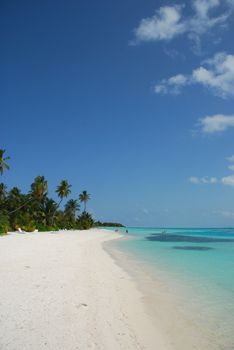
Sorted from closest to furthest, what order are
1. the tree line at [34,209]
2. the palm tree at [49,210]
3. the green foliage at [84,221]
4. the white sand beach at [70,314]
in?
the white sand beach at [70,314] < the tree line at [34,209] < the palm tree at [49,210] < the green foliage at [84,221]

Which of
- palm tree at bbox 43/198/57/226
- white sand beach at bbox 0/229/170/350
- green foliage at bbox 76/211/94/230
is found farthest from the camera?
green foliage at bbox 76/211/94/230

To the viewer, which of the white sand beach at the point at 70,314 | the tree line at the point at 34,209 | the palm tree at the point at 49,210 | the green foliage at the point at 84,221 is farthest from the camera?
the green foliage at the point at 84,221

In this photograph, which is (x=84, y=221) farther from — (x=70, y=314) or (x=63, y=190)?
(x=70, y=314)

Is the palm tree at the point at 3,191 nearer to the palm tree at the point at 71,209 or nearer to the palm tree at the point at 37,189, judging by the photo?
the palm tree at the point at 37,189

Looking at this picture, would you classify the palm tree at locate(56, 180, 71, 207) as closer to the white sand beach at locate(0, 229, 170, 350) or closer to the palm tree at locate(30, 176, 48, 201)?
the palm tree at locate(30, 176, 48, 201)

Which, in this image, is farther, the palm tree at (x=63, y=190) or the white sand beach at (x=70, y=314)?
the palm tree at (x=63, y=190)

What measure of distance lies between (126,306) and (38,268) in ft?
14.6

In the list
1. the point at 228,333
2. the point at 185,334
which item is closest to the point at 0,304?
the point at 185,334

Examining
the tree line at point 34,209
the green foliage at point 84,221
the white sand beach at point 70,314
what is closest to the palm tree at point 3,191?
the tree line at point 34,209

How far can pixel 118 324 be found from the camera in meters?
6.03

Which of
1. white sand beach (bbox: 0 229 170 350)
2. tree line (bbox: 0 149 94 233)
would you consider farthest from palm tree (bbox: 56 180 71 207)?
white sand beach (bbox: 0 229 170 350)

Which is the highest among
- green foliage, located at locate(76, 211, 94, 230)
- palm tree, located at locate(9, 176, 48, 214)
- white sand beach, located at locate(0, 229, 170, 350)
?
palm tree, located at locate(9, 176, 48, 214)

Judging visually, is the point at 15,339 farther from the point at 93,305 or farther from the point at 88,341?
the point at 93,305

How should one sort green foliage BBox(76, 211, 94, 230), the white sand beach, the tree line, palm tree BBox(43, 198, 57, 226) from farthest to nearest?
1. green foliage BBox(76, 211, 94, 230)
2. palm tree BBox(43, 198, 57, 226)
3. the tree line
4. the white sand beach
